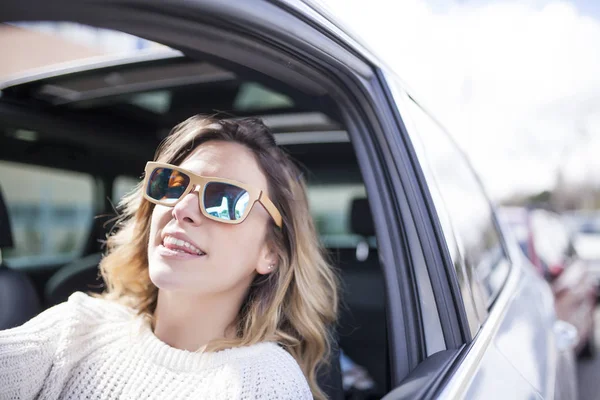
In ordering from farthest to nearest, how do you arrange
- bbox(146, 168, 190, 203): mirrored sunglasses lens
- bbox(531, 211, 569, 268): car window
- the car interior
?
bbox(531, 211, 569, 268): car window → the car interior → bbox(146, 168, 190, 203): mirrored sunglasses lens

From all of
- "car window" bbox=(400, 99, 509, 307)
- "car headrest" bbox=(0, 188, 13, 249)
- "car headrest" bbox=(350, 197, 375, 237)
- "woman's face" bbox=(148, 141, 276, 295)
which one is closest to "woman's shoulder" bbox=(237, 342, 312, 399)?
"woman's face" bbox=(148, 141, 276, 295)

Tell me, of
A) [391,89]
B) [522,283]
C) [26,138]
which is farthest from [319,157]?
[391,89]

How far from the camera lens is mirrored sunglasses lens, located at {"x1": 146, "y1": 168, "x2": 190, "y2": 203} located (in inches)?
54.7

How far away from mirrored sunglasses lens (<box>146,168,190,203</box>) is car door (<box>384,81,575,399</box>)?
0.72 metres

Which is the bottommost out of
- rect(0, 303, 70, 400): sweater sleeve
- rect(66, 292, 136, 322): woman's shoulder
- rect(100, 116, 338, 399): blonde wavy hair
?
rect(0, 303, 70, 400): sweater sleeve

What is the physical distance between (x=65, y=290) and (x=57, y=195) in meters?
1.31

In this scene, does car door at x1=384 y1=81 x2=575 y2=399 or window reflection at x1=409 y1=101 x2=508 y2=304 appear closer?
car door at x1=384 y1=81 x2=575 y2=399

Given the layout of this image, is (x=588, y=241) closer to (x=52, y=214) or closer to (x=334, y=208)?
(x=334, y=208)

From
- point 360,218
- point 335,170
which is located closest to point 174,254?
point 360,218

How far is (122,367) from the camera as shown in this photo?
4.59 ft

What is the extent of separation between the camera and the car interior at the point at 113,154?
249cm

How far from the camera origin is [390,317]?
5.09 ft

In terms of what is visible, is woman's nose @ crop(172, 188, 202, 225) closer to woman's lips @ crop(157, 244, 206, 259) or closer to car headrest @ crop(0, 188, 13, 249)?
woman's lips @ crop(157, 244, 206, 259)

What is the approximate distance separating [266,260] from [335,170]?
261cm
